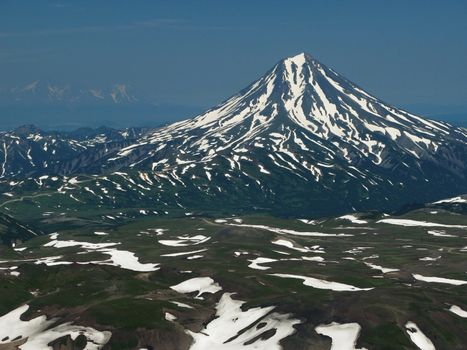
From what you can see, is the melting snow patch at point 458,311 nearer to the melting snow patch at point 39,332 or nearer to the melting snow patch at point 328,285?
the melting snow patch at point 328,285

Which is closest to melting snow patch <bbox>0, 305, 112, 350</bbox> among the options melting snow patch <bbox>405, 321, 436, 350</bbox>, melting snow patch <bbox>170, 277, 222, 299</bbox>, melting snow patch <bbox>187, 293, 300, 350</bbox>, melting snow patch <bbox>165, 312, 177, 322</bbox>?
melting snow patch <bbox>165, 312, 177, 322</bbox>

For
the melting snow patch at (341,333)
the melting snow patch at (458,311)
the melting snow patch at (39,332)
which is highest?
the melting snow patch at (39,332)

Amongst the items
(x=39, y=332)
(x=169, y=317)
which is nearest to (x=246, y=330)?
(x=169, y=317)

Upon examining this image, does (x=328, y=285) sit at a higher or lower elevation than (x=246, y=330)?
lower

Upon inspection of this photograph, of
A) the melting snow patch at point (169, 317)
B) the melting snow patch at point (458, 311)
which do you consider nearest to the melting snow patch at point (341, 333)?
the melting snow patch at point (458, 311)

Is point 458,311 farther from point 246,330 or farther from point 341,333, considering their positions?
point 246,330

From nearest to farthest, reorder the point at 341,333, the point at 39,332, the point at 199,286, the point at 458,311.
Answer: the point at 341,333
the point at 39,332
the point at 458,311
the point at 199,286
